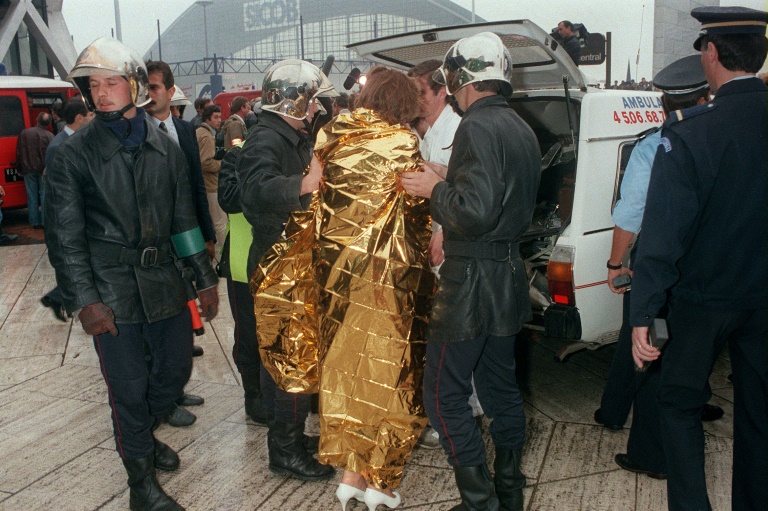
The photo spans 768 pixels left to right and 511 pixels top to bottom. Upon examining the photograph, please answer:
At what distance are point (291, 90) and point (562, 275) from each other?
1.86 metres

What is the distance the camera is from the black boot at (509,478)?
10.2ft

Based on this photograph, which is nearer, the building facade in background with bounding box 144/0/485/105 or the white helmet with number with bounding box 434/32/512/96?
the white helmet with number with bounding box 434/32/512/96

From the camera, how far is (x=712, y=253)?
8.46ft

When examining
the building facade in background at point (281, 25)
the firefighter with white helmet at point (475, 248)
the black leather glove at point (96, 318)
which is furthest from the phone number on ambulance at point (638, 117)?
the building facade in background at point (281, 25)

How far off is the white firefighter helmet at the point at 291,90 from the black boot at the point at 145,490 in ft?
5.86

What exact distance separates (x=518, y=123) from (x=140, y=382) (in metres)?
2.06

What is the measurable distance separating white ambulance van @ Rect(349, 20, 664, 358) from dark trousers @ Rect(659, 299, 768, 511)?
1.28m

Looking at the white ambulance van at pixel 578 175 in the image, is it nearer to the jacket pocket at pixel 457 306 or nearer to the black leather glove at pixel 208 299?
the jacket pocket at pixel 457 306

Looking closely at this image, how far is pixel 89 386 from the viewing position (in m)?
4.84

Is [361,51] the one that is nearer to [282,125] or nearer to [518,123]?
[282,125]

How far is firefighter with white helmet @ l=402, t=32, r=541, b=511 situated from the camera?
2.77 meters

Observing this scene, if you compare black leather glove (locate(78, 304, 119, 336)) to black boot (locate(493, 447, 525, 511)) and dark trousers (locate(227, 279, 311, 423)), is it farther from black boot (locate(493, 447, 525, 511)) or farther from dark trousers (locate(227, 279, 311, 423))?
black boot (locate(493, 447, 525, 511))

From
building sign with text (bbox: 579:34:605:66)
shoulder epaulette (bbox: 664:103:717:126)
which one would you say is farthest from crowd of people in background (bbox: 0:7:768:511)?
building sign with text (bbox: 579:34:605:66)

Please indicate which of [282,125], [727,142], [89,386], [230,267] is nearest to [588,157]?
[727,142]
